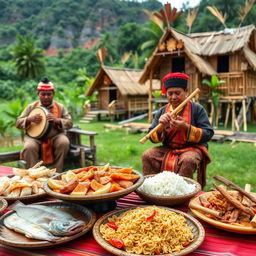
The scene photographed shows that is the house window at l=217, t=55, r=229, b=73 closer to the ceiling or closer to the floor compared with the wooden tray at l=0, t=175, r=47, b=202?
closer to the ceiling

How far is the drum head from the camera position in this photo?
425cm

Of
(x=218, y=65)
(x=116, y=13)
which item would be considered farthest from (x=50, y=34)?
(x=218, y=65)

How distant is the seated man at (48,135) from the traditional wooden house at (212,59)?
6956mm

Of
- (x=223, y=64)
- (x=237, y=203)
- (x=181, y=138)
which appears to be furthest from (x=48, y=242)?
(x=223, y=64)

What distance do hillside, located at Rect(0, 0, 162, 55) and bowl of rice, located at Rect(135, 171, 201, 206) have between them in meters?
55.2

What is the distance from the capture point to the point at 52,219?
148 cm

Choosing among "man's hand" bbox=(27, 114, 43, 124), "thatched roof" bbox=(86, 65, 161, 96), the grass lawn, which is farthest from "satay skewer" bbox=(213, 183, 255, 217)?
"thatched roof" bbox=(86, 65, 161, 96)

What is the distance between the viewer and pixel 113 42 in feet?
138

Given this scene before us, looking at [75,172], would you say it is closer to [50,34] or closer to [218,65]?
[218,65]

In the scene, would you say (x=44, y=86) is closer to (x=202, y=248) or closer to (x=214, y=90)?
(x=202, y=248)

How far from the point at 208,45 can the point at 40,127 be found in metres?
9.40

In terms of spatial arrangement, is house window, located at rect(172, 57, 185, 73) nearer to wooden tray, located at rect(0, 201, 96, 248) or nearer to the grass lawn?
the grass lawn

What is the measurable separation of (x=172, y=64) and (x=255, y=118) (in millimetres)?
4958

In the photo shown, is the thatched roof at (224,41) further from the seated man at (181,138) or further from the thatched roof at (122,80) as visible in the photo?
the seated man at (181,138)
